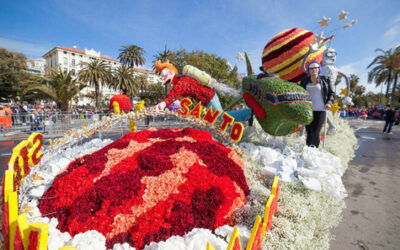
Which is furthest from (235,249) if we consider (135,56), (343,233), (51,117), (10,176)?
(135,56)

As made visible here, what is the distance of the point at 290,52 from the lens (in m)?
5.62

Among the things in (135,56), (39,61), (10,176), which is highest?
(39,61)

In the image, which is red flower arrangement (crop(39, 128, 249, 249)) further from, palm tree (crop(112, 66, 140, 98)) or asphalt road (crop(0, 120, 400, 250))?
palm tree (crop(112, 66, 140, 98))

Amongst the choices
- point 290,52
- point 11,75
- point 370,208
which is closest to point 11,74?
point 11,75

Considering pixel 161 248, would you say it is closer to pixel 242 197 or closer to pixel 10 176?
pixel 242 197

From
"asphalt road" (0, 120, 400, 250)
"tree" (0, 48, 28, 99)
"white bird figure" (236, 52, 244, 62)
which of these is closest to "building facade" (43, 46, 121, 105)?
"tree" (0, 48, 28, 99)

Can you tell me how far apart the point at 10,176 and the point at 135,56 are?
3482 centimetres

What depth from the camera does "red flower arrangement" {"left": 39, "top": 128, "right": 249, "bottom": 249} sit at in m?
2.15

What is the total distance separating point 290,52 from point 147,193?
17.8ft

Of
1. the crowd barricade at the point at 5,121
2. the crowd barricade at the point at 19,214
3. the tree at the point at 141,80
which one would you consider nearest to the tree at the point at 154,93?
the tree at the point at 141,80

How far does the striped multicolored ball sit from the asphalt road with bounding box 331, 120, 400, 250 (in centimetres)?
320

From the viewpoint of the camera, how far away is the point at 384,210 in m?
3.31

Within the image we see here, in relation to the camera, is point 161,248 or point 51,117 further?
point 51,117

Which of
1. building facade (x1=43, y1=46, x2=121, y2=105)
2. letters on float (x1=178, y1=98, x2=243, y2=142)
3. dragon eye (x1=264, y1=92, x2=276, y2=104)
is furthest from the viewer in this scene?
building facade (x1=43, y1=46, x2=121, y2=105)
